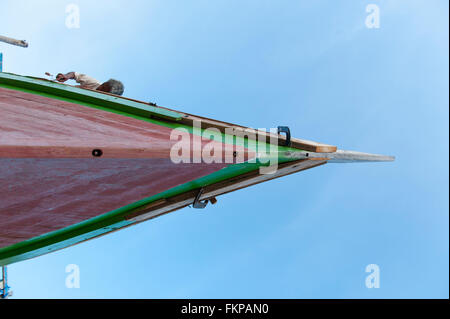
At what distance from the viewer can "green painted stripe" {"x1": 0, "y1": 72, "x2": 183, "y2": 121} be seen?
597 cm

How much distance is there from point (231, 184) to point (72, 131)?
8.92ft

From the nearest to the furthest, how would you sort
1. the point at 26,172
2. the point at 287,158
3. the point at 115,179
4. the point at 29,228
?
the point at 26,172 → the point at 115,179 → the point at 287,158 → the point at 29,228

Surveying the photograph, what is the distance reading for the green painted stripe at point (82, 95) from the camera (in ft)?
19.6

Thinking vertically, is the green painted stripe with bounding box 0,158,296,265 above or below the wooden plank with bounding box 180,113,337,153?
below

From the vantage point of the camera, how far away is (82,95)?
609cm

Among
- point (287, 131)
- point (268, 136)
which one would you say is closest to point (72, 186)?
point (268, 136)

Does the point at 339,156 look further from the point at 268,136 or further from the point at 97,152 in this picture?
the point at 97,152

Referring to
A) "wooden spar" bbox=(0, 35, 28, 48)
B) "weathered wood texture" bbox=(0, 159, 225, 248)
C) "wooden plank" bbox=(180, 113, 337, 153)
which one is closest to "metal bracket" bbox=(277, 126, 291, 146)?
"wooden plank" bbox=(180, 113, 337, 153)

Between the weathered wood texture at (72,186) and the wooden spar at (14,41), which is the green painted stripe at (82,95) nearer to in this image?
the weathered wood texture at (72,186)

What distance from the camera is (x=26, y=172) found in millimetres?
4109

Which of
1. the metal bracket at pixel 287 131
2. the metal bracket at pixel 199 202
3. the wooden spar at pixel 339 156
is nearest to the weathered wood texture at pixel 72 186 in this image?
the metal bracket at pixel 199 202

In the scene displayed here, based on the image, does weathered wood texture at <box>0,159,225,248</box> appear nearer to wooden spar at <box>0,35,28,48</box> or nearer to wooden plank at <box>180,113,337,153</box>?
wooden plank at <box>180,113,337,153</box>
